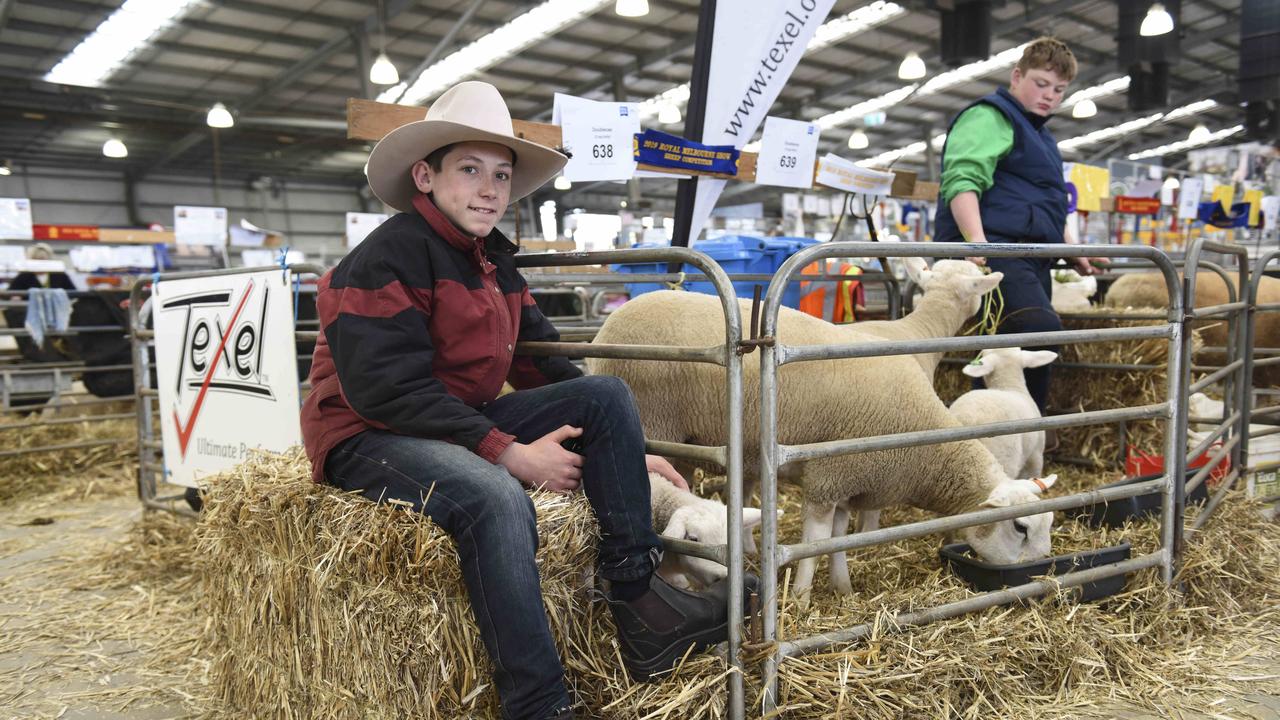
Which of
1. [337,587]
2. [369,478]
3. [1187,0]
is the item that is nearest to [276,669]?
[337,587]

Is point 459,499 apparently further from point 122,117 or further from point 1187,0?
point 1187,0

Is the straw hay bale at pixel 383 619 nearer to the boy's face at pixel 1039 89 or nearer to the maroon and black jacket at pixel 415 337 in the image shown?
the maroon and black jacket at pixel 415 337

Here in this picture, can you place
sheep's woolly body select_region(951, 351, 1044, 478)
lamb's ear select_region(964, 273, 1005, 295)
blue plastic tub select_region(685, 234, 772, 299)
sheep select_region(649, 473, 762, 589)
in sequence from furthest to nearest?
blue plastic tub select_region(685, 234, 772, 299) < lamb's ear select_region(964, 273, 1005, 295) < sheep's woolly body select_region(951, 351, 1044, 478) < sheep select_region(649, 473, 762, 589)

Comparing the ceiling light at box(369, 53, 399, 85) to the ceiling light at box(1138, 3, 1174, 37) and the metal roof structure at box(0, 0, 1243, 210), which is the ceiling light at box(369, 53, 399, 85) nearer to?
the metal roof structure at box(0, 0, 1243, 210)

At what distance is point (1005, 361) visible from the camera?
4.01 meters

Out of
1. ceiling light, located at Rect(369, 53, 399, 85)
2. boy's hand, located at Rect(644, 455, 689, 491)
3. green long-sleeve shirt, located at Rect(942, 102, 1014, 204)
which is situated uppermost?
ceiling light, located at Rect(369, 53, 399, 85)

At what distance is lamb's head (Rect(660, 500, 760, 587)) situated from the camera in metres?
2.36

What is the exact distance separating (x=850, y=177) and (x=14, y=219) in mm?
9037

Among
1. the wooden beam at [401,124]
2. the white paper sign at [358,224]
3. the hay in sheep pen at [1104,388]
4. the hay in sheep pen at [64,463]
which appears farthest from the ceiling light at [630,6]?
the hay in sheep pen at [1104,388]

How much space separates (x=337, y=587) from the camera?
6.80ft

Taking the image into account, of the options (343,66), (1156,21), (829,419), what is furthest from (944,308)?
(343,66)

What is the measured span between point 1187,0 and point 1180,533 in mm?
19430

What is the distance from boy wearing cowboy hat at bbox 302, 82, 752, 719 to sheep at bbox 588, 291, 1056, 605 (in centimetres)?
74

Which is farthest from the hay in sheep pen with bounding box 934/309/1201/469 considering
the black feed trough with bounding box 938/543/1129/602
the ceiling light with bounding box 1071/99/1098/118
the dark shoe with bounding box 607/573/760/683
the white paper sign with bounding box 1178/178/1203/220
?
the ceiling light with bounding box 1071/99/1098/118
